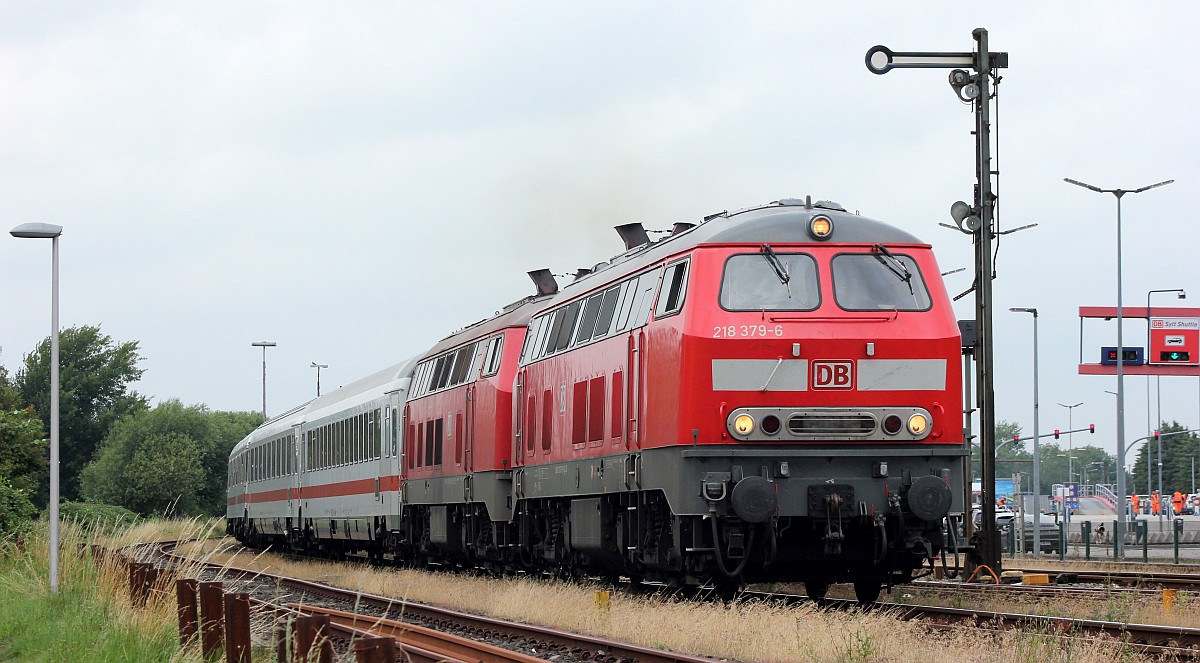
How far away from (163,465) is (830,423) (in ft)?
239

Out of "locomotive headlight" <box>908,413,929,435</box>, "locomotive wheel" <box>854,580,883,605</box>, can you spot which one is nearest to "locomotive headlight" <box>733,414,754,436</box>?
"locomotive headlight" <box>908,413,929,435</box>

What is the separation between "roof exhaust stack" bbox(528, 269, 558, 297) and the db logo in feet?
31.5

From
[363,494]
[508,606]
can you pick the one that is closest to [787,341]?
[508,606]

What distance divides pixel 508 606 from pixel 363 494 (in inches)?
560

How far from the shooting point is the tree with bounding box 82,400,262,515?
82.9 metres

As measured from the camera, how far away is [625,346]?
1723 centimetres

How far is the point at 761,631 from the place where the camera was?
13.5m

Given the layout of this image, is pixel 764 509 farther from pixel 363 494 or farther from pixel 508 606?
pixel 363 494

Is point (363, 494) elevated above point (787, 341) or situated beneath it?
situated beneath

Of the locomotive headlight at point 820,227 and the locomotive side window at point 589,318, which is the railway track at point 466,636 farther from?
the locomotive headlight at point 820,227

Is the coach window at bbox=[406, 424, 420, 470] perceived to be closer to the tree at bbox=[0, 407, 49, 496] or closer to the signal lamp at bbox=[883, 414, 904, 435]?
the tree at bbox=[0, 407, 49, 496]

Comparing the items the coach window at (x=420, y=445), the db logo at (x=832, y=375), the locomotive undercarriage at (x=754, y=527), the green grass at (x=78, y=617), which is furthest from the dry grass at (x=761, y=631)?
the coach window at (x=420, y=445)

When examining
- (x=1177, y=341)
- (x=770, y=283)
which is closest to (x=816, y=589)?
(x=770, y=283)

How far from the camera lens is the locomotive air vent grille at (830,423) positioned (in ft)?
49.1
